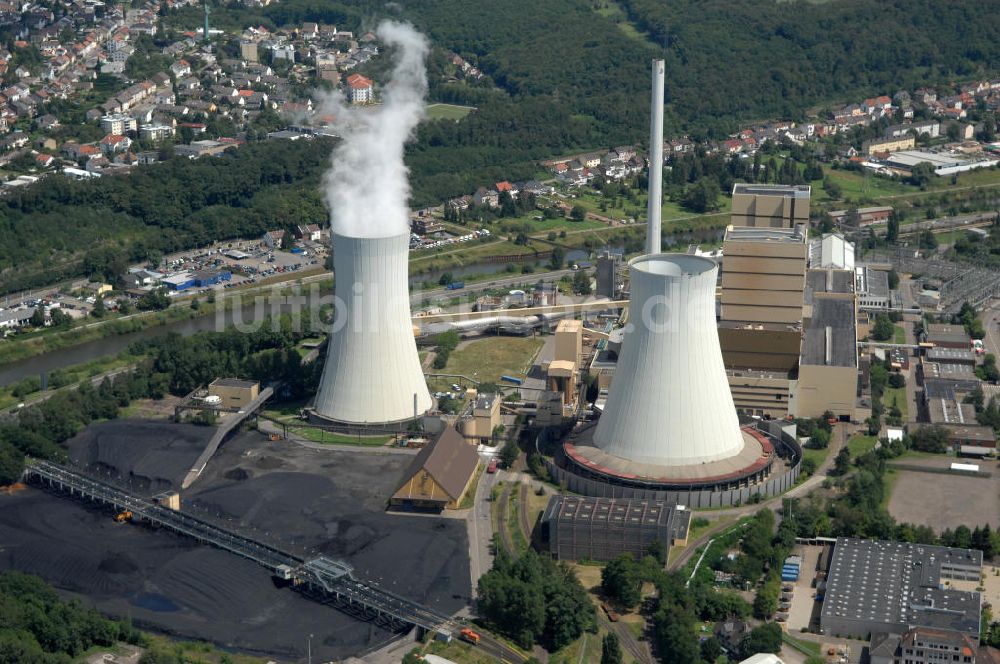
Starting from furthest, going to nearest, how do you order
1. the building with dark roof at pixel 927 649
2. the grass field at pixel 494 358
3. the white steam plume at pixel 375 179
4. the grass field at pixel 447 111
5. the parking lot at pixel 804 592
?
the grass field at pixel 447 111 < the grass field at pixel 494 358 < the white steam plume at pixel 375 179 < the parking lot at pixel 804 592 < the building with dark roof at pixel 927 649

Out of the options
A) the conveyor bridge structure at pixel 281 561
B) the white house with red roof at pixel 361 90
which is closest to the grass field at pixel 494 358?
the conveyor bridge structure at pixel 281 561

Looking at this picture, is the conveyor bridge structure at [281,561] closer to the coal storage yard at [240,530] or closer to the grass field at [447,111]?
the coal storage yard at [240,530]

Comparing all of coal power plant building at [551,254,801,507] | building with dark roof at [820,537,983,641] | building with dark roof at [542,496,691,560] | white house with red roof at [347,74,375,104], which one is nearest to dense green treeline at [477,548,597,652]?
building with dark roof at [542,496,691,560]

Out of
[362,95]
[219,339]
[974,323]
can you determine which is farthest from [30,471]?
[362,95]

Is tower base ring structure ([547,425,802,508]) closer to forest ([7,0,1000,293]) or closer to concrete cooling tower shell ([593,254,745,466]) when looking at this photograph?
concrete cooling tower shell ([593,254,745,466])

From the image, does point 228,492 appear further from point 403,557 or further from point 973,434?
point 973,434

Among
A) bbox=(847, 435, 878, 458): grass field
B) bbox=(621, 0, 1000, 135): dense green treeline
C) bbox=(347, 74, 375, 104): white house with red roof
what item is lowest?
bbox=(847, 435, 878, 458): grass field
